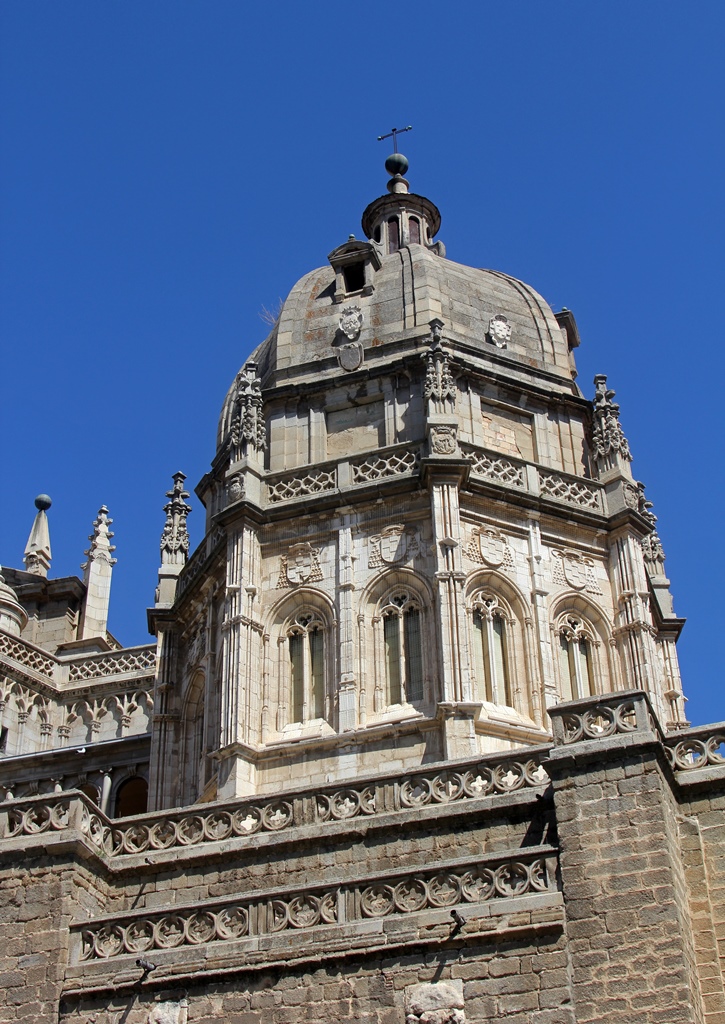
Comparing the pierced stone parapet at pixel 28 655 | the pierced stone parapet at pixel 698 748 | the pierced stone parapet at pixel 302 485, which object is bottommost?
the pierced stone parapet at pixel 698 748

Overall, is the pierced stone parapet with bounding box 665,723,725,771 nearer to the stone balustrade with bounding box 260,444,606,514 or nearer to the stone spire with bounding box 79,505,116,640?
the stone balustrade with bounding box 260,444,606,514

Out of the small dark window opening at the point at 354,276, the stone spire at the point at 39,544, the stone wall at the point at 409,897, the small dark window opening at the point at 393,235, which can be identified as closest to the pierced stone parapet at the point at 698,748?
the stone wall at the point at 409,897

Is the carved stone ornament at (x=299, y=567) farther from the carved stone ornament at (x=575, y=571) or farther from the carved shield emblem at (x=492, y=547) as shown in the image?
the carved stone ornament at (x=575, y=571)

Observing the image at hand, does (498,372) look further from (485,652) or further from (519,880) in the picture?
(519,880)

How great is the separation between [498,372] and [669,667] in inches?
315

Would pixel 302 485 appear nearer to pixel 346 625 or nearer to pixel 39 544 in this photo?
pixel 346 625

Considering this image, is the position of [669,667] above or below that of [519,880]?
above

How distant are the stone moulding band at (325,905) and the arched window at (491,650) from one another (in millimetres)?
9025

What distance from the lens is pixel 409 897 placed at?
18.9 m

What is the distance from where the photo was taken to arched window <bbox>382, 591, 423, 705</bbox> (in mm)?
27844

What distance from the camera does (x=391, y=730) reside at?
88.3 ft

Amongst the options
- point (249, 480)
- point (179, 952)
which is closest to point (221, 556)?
point (249, 480)

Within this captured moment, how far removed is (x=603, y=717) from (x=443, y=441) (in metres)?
11.3

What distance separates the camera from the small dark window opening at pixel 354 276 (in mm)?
34938
